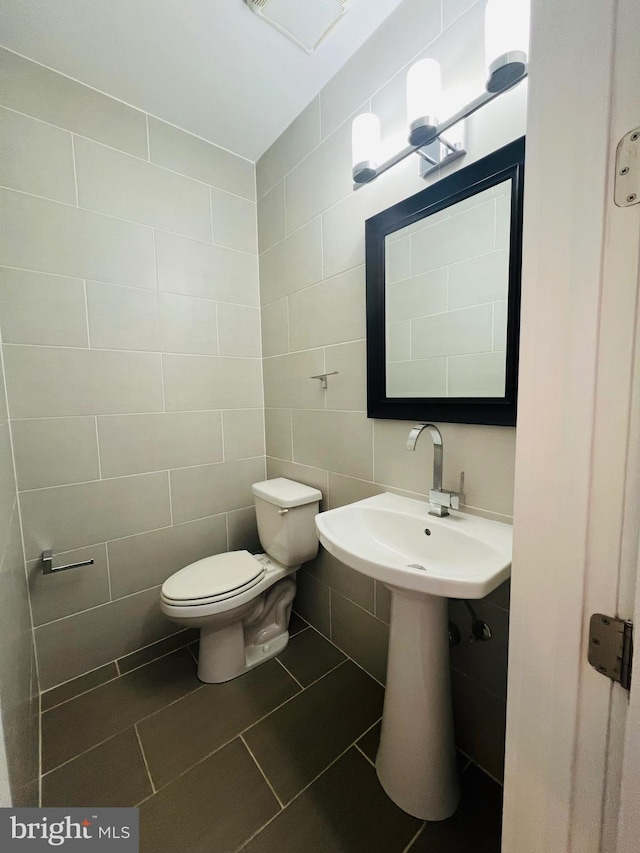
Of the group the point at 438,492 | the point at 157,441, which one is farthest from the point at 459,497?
the point at 157,441

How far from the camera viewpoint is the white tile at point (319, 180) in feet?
4.14

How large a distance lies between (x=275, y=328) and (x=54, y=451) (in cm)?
114

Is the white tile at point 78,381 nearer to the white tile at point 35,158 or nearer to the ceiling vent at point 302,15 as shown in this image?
the white tile at point 35,158

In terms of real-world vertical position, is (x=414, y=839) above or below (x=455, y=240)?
below

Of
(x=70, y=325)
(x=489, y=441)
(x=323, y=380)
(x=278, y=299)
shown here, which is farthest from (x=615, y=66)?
(x=70, y=325)

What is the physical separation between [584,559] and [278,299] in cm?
162

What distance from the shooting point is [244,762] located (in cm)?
106

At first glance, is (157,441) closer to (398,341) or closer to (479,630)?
(398,341)

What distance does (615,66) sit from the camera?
0.36 metres

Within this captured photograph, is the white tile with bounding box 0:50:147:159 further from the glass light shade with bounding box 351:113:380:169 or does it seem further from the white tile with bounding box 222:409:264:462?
the white tile with bounding box 222:409:264:462

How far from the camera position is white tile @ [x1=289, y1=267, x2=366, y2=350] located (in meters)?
1.27

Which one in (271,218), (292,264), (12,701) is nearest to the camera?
(12,701)

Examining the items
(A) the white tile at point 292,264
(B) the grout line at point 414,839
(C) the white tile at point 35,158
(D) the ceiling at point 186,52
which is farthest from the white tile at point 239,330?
(B) the grout line at point 414,839

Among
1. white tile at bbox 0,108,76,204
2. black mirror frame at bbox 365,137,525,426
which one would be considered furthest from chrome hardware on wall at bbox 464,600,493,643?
white tile at bbox 0,108,76,204
